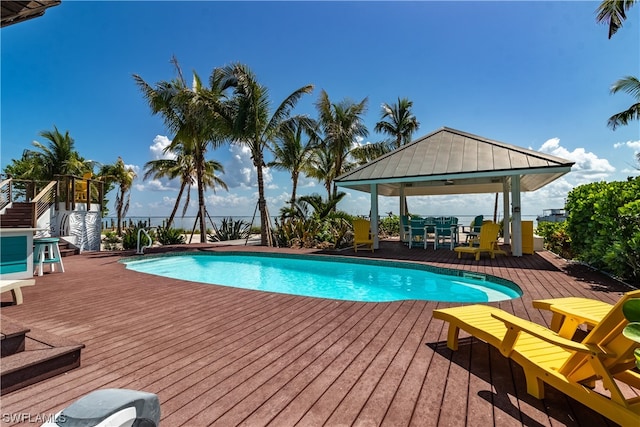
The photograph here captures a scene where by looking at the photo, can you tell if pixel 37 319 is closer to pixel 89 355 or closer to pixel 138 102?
pixel 89 355

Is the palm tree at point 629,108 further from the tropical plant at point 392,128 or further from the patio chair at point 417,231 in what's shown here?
the patio chair at point 417,231

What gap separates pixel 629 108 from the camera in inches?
655

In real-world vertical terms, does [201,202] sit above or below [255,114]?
below

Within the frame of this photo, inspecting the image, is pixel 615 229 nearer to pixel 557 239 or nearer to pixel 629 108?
pixel 557 239

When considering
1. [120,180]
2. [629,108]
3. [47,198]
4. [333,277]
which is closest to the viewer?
[333,277]

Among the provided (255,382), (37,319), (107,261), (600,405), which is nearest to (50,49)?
(107,261)

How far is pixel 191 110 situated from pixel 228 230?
6153 mm

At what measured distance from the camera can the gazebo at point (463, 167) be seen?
820cm

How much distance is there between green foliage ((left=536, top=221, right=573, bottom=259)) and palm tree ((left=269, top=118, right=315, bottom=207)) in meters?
9.80

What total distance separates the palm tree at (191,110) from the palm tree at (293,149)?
2785 mm

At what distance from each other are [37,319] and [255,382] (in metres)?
3.17

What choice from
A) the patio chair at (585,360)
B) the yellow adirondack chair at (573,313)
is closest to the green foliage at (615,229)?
the yellow adirondack chair at (573,313)

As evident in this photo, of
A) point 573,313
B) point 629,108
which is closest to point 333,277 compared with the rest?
point 573,313

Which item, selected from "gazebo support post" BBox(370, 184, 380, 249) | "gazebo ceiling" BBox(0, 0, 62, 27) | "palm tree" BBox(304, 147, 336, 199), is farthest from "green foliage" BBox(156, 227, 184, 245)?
"gazebo ceiling" BBox(0, 0, 62, 27)
